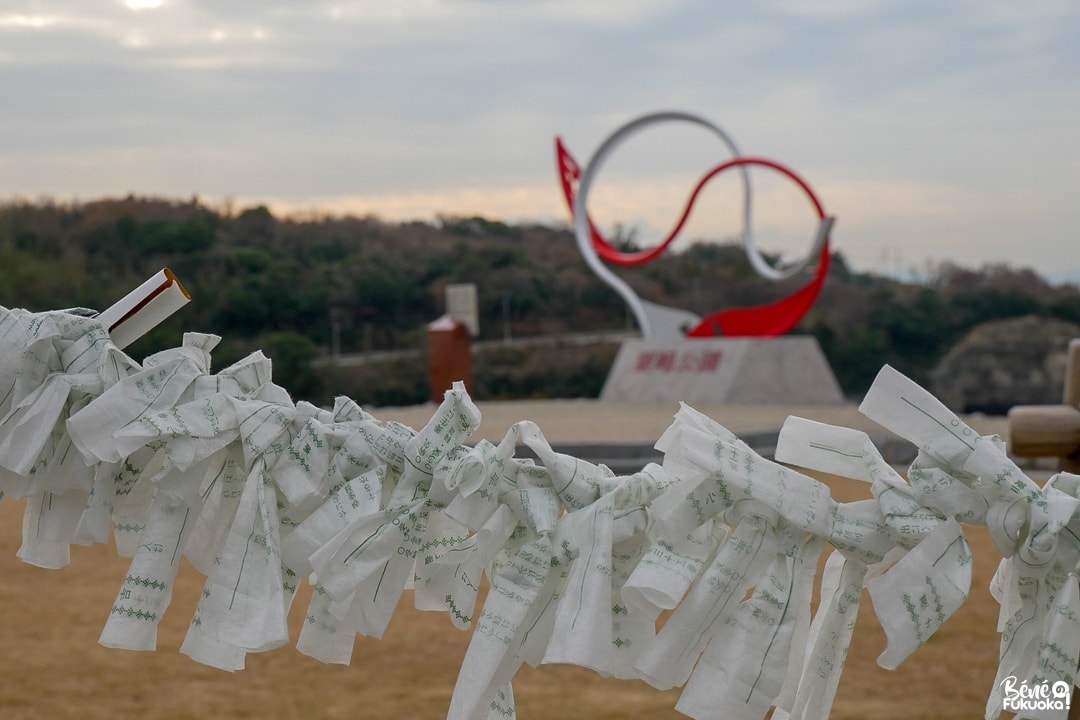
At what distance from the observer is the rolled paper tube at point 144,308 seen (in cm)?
70

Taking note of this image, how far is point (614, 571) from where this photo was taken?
2.18 feet

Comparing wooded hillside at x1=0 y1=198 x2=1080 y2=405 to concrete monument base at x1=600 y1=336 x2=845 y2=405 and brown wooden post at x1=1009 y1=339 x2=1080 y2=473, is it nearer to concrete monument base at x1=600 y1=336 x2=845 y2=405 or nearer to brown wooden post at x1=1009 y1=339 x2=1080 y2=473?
concrete monument base at x1=600 y1=336 x2=845 y2=405

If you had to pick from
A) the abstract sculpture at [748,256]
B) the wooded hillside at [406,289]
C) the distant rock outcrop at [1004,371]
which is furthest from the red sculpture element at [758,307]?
the wooded hillside at [406,289]

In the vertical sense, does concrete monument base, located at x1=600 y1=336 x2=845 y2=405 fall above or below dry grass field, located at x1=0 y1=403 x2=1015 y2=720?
below

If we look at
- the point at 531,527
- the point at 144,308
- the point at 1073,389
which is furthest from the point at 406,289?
the point at 531,527

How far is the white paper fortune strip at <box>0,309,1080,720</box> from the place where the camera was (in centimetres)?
62

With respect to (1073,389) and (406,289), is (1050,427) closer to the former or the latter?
(1073,389)

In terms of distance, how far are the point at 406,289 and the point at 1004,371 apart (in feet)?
35.1

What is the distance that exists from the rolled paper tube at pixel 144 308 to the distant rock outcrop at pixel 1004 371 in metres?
A: 15.1

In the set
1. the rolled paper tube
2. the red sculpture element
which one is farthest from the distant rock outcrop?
the rolled paper tube

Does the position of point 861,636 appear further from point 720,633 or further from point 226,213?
point 226,213

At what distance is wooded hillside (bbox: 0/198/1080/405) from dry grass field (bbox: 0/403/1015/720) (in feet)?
37.2

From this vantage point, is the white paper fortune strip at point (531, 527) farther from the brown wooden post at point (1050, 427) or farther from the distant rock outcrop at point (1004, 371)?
the distant rock outcrop at point (1004, 371)

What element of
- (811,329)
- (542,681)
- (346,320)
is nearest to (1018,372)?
(811,329)
